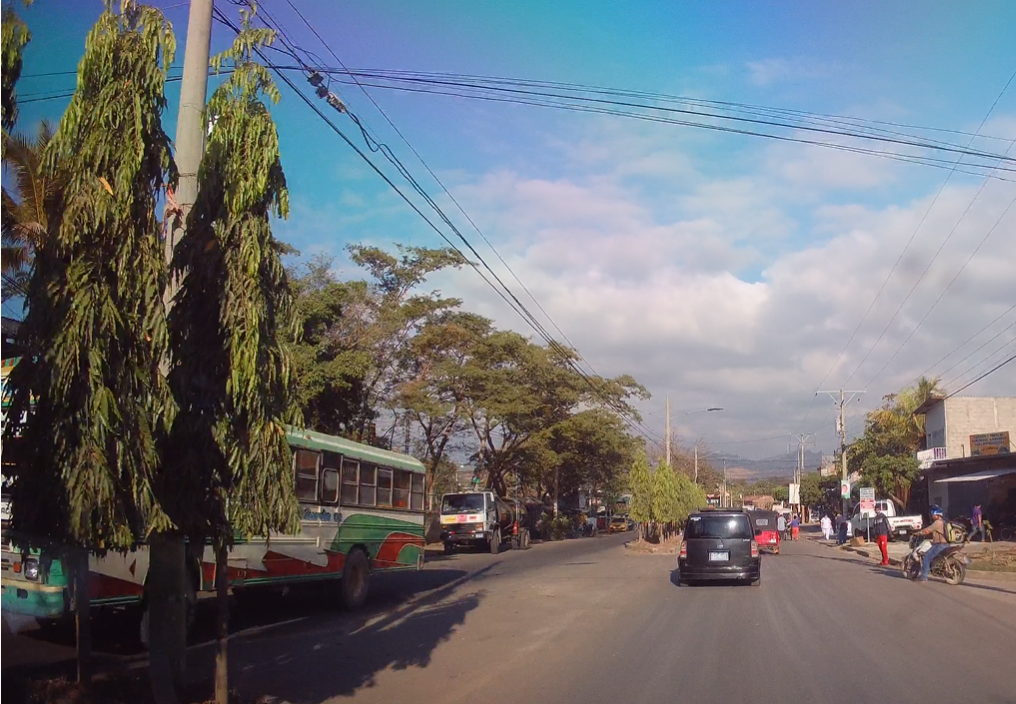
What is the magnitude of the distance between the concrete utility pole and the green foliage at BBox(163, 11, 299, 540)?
0.54 feet

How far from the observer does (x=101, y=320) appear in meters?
5.27

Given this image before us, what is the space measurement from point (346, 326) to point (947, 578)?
62.3ft

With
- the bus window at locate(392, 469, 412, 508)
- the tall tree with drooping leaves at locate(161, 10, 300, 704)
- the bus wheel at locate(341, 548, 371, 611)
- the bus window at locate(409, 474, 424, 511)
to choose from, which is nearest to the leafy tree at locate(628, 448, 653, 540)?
the bus window at locate(409, 474, 424, 511)

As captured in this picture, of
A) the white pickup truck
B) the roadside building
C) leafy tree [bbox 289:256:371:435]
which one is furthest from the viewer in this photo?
the white pickup truck

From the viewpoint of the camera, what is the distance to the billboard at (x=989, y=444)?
39.8 meters

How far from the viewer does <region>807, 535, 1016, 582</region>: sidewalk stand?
816 inches

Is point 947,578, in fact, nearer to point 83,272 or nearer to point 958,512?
point 83,272

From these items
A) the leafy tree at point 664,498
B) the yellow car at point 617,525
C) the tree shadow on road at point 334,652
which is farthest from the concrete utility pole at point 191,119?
the yellow car at point 617,525

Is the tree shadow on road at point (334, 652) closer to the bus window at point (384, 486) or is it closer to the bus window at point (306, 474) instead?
the bus window at point (306, 474)

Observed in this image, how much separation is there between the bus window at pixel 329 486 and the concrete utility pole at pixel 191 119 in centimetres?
845

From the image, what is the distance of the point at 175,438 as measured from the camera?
614 centimetres

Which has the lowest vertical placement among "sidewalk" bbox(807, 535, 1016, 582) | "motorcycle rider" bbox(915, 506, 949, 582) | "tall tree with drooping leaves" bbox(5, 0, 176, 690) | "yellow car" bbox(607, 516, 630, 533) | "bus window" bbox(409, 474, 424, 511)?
"yellow car" bbox(607, 516, 630, 533)

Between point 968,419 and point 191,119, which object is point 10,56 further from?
point 968,419

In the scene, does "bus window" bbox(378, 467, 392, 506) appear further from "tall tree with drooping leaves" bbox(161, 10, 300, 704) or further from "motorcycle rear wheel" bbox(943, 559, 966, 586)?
"motorcycle rear wheel" bbox(943, 559, 966, 586)
